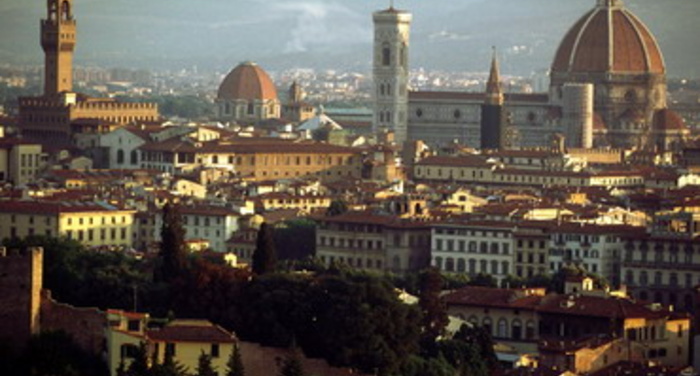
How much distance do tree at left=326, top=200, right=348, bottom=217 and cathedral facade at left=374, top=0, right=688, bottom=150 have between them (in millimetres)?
50154

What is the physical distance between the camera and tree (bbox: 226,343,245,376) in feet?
160

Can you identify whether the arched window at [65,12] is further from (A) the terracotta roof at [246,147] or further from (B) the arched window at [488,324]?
(B) the arched window at [488,324]

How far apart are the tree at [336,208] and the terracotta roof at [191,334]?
26.5m

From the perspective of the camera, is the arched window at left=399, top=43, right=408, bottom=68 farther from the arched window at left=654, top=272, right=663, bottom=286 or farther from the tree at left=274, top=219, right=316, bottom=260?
the arched window at left=654, top=272, right=663, bottom=286

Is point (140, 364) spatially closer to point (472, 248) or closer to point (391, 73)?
point (472, 248)

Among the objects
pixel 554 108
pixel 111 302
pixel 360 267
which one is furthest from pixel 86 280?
pixel 554 108

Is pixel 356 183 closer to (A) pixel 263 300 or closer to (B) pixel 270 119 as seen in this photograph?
(A) pixel 263 300

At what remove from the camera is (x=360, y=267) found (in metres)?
73.4

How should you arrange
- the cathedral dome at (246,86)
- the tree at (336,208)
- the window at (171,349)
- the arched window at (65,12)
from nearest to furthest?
the window at (171,349) < the tree at (336,208) < the arched window at (65,12) < the cathedral dome at (246,86)

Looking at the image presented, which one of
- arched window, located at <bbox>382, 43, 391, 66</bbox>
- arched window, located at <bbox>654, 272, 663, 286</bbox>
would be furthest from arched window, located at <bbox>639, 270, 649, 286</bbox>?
arched window, located at <bbox>382, 43, 391, 66</bbox>

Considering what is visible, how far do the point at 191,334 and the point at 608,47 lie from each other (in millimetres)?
89725

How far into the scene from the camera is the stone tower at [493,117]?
4906 inches

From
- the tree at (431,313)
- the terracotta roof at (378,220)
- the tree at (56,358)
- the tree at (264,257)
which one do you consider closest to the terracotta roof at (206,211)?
the terracotta roof at (378,220)

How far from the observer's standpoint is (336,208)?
7844 cm
